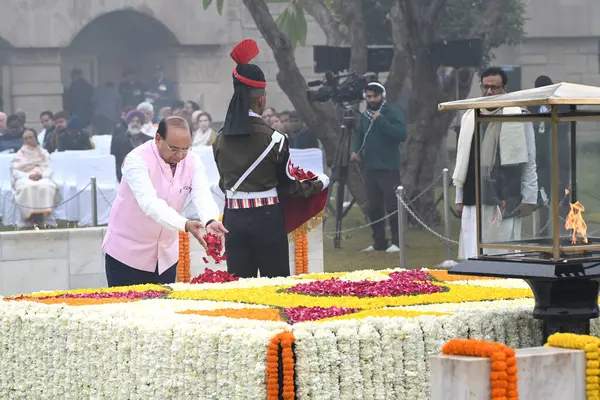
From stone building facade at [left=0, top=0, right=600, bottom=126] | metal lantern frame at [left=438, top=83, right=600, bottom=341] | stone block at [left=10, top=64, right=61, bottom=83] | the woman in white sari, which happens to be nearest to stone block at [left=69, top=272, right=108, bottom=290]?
the woman in white sari

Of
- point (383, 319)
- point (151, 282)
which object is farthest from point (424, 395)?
point (151, 282)

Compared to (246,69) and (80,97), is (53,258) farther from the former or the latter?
(80,97)

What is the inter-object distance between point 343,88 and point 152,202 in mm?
8656

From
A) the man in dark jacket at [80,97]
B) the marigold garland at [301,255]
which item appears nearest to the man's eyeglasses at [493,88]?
the marigold garland at [301,255]

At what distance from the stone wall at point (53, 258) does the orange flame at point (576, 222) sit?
6.73 m

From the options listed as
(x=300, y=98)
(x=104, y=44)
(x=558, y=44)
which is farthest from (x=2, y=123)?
(x=558, y=44)

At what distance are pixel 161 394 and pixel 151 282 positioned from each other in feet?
8.15

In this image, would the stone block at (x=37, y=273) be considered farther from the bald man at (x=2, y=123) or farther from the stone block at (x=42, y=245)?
the bald man at (x=2, y=123)

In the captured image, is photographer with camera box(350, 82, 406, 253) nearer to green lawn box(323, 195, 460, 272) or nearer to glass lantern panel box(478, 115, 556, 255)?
green lawn box(323, 195, 460, 272)

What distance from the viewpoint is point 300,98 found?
18.0 m

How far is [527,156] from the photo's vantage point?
4855 millimetres

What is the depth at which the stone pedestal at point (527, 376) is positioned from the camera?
3914mm

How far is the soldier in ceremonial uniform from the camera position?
732cm

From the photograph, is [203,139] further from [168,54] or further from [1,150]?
[168,54]
